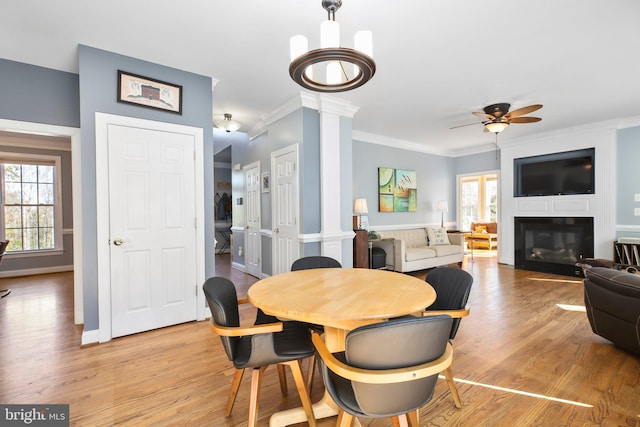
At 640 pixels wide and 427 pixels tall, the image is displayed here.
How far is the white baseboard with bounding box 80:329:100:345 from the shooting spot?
2715 mm

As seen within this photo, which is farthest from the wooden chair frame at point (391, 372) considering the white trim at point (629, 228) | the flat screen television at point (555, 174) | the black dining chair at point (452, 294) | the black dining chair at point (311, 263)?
the flat screen television at point (555, 174)

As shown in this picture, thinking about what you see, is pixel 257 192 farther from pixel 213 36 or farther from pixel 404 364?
pixel 404 364

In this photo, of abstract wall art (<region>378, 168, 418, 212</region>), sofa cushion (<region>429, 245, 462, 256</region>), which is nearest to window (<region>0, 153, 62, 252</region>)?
abstract wall art (<region>378, 168, 418, 212</region>)

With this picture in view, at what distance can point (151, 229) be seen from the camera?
3031 mm

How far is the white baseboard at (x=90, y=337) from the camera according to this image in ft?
8.91

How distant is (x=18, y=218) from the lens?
5.78 metres

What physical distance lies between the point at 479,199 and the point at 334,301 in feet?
30.8

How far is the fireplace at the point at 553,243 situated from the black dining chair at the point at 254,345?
5982 millimetres

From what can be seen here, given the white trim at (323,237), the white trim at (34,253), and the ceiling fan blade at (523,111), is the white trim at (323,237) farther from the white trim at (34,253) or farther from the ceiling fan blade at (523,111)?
the white trim at (34,253)

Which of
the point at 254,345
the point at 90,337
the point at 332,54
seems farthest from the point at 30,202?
the point at 332,54

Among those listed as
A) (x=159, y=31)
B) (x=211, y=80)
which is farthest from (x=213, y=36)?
(x=211, y=80)

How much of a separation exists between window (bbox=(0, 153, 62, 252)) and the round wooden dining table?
6.51 metres

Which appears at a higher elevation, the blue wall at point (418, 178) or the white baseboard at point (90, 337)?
the blue wall at point (418, 178)

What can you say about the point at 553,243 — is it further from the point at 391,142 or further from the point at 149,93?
the point at 149,93
